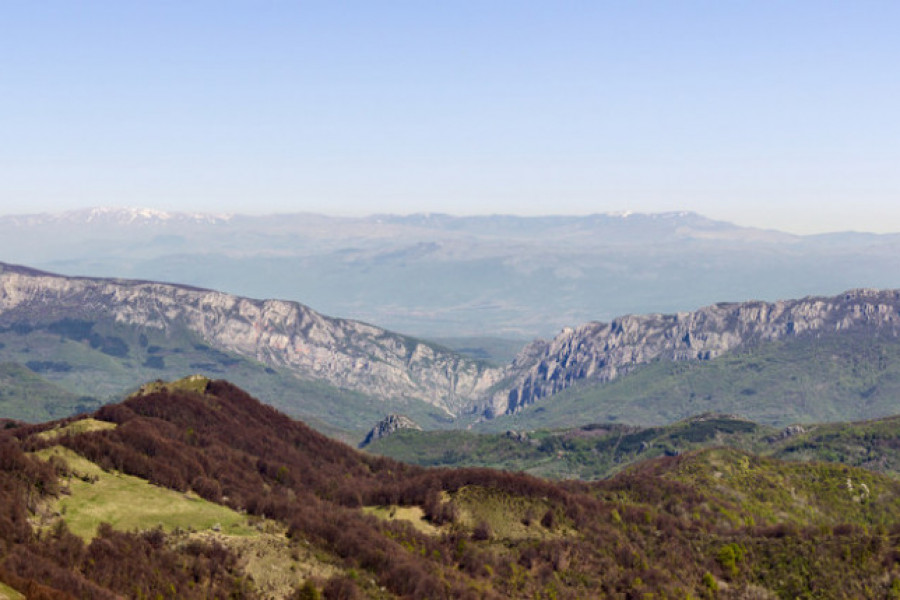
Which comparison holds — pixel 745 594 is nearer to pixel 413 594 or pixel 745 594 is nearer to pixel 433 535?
pixel 433 535

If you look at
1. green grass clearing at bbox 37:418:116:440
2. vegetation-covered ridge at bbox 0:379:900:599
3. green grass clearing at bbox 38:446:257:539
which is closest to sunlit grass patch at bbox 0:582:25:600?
vegetation-covered ridge at bbox 0:379:900:599

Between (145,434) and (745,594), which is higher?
(145,434)

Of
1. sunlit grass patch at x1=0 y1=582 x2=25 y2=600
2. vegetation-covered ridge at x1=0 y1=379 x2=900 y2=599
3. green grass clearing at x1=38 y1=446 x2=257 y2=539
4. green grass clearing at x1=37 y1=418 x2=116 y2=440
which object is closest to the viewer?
sunlit grass patch at x1=0 y1=582 x2=25 y2=600

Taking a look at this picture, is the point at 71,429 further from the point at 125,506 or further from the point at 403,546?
the point at 403,546

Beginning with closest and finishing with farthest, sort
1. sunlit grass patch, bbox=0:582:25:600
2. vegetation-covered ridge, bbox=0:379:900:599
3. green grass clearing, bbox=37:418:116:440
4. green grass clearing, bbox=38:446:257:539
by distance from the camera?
1. sunlit grass patch, bbox=0:582:25:600
2. vegetation-covered ridge, bbox=0:379:900:599
3. green grass clearing, bbox=38:446:257:539
4. green grass clearing, bbox=37:418:116:440

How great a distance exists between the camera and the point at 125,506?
140375mm

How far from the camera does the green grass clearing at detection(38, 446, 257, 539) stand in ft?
429

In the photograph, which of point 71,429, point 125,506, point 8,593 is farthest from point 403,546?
point 71,429

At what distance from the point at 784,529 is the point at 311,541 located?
4031 inches

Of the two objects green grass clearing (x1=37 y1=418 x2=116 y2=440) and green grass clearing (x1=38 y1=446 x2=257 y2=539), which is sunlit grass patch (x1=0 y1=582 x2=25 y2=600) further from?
green grass clearing (x1=37 y1=418 x2=116 y2=440)

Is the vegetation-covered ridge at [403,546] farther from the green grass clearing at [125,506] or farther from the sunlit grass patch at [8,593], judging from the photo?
the sunlit grass patch at [8,593]

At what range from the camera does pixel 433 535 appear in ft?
541

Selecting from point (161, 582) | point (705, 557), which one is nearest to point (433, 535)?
point (705, 557)

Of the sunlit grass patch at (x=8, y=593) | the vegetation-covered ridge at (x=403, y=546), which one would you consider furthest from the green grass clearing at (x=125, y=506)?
the sunlit grass patch at (x=8, y=593)
